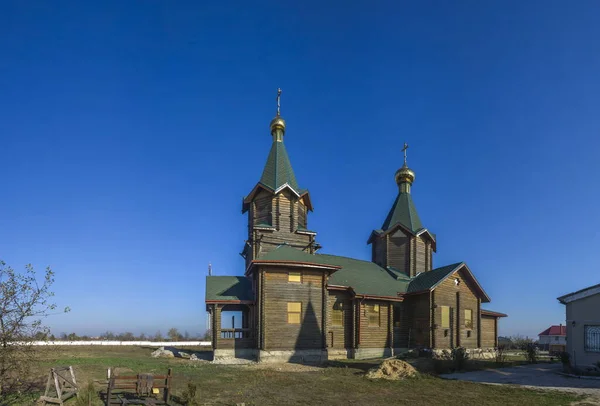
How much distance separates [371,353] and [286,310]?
7.72 m

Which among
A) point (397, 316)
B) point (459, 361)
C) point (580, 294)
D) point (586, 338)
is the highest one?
point (580, 294)

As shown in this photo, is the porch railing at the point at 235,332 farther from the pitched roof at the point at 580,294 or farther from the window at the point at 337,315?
the pitched roof at the point at 580,294

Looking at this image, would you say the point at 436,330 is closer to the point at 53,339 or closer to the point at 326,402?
the point at 326,402

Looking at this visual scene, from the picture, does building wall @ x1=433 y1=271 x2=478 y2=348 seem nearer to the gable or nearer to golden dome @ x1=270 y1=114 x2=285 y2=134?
the gable

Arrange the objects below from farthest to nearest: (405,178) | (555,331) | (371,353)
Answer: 1. (555,331)
2. (405,178)
3. (371,353)

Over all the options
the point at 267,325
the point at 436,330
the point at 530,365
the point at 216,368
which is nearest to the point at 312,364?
the point at 267,325

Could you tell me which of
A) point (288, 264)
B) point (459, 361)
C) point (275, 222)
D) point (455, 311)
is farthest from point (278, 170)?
point (459, 361)

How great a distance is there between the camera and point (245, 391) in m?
16.7

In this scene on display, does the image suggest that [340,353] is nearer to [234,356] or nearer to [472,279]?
[234,356]

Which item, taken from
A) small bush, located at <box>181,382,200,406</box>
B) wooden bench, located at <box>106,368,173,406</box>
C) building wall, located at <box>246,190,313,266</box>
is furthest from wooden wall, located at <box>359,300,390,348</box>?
wooden bench, located at <box>106,368,173,406</box>

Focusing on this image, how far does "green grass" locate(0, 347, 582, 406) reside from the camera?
15180mm

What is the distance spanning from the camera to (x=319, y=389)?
17.5 meters

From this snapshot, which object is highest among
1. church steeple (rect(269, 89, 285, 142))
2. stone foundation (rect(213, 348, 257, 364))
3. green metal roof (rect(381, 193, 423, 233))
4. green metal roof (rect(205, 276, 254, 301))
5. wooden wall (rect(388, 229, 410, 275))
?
church steeple (rect(269, 89, 285, 142))

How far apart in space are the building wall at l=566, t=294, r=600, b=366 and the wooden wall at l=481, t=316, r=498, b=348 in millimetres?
14335
